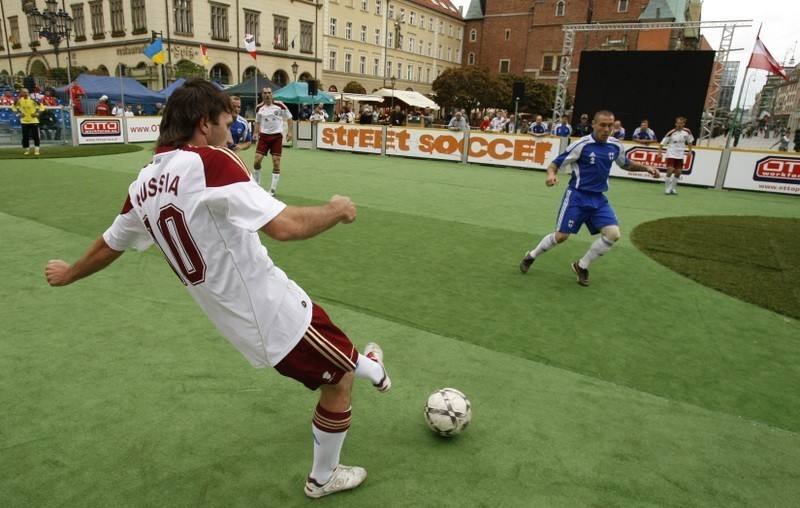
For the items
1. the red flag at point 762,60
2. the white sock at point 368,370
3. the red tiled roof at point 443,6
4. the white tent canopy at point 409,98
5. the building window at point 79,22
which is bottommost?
the white sock at point 368,370

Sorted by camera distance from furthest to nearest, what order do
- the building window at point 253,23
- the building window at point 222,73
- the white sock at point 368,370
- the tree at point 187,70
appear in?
the building window at point 253,23 < the building window at point 222,73 < the tree at point 187,70 < the white sock at point 368,370

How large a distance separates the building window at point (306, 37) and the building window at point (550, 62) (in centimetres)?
3145

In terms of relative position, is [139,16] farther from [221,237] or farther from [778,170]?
[221,237]

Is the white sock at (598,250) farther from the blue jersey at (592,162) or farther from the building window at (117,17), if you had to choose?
the building window at (117,17)

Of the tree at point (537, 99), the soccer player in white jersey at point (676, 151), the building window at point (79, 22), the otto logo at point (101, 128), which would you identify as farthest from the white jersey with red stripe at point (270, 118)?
the tree at point (537, 99)

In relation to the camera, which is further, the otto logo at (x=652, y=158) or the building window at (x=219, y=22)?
the building window at (x=219, y=22)

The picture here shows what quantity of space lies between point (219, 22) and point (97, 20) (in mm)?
10819

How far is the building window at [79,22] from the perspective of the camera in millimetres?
47094

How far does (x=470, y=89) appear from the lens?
57031 mm

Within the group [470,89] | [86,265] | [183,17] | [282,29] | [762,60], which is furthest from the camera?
[470,89]

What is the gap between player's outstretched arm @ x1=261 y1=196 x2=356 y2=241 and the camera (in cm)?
201

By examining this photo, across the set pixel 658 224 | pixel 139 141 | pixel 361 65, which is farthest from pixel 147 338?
pixel 361 65

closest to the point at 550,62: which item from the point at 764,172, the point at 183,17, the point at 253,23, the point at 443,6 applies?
the point at 443,6

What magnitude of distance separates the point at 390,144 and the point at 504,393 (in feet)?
61.5
